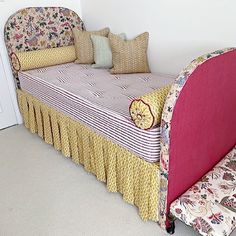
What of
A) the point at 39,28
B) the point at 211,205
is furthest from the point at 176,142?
the point at 39,28

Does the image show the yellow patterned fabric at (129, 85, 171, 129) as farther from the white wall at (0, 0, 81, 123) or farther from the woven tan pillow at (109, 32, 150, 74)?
the white wall at (0, 0, 81, 123)

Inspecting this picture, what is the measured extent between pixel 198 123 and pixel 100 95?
30.0 inches

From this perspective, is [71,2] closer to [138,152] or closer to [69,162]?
[69,162]

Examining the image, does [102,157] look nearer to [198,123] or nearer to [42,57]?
[198,123]

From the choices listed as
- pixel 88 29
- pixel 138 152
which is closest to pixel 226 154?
pixel 138 152

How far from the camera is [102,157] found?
1.60 metres

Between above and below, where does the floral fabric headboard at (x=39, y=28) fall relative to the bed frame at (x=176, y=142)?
above

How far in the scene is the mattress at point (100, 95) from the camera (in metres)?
1.32

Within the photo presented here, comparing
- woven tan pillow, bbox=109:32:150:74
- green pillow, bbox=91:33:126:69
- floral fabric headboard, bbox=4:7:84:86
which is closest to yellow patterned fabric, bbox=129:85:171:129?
woven tan pillow, bbox=109:32:150:74

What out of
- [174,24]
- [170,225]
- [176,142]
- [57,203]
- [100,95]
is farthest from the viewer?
[174,24]

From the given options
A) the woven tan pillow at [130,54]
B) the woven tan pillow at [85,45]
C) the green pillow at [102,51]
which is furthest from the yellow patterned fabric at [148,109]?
the woven tan pillow at [85,45]

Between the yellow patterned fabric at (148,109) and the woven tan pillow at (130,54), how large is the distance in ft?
3.24

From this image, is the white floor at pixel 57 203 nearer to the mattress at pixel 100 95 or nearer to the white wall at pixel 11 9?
the mattress at pixel 100 95

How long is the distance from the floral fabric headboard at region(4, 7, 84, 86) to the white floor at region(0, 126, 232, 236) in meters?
0.99
